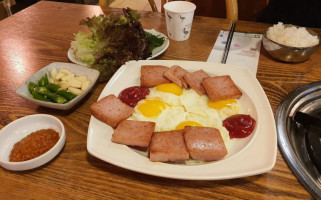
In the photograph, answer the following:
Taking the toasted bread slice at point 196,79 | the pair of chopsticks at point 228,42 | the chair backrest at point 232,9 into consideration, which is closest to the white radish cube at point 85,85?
the toasted bread slice at point 196,79

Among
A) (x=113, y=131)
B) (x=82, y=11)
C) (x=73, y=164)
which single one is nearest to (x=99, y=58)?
(x=113, y=131)

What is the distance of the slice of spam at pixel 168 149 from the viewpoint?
3.33 feet

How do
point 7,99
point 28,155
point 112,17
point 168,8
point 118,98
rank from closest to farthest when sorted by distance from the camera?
point 28,155 → point 118,98 → point 7,99 → point 112,17 → point 168,8

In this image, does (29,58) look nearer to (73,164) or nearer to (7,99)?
(7,99)

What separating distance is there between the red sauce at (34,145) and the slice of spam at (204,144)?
641 mm

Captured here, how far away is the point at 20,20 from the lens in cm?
259

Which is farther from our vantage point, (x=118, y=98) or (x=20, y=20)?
(x=20, y=20)

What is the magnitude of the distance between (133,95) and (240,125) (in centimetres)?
60

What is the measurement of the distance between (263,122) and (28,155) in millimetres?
1095

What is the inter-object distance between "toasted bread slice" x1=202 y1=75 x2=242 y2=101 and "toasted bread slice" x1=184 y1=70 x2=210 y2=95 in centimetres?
3

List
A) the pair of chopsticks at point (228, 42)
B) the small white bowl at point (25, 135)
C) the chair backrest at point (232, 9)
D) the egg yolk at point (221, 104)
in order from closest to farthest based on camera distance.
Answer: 1. the small white bowl at point (25, 135)
2. the egg yolk at point (221, 104)
3. the pair of chopsticks at point (228, 42)
4. the chair backrest at point (232, 9)

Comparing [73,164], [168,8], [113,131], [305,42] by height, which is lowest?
[73,164]

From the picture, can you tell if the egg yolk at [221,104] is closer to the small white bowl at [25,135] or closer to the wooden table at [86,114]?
the wooden table at [86,114]

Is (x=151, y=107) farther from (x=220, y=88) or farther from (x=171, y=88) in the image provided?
(x=220, y=88)
